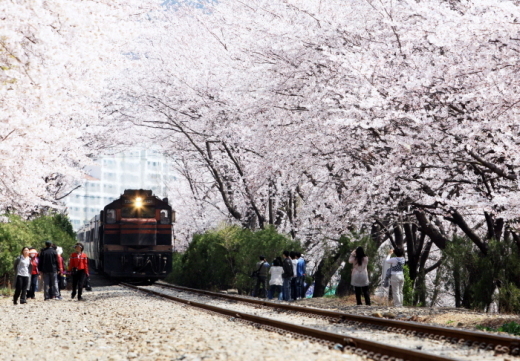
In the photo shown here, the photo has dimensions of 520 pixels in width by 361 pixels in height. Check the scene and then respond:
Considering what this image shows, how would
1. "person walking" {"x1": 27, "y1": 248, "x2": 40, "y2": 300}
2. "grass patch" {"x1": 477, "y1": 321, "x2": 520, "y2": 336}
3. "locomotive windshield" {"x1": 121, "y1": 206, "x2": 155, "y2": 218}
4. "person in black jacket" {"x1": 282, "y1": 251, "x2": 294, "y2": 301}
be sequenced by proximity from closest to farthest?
1. "grass patch" {"x1": 477, "y1": 321, "x2": 520, "y2": 336}
2. "person in black jacket" {"x1": 282, "y1": 251, "x2": 294, "y2": 301}
3. "person walking" {"x1": 27, "y1": 248, "x2": 40, "y2": 300}
4. "locomotive windshield" {"x1": 121, "y1": 206, "x2": 155, "y2": 218}

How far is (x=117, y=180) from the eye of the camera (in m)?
130

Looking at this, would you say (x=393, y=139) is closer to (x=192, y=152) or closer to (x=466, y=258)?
(x=466, y=258)

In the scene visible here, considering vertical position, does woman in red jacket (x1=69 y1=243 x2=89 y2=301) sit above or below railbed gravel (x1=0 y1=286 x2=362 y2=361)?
above

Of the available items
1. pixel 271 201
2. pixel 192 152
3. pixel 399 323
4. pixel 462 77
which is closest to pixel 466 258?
pixel 462 77

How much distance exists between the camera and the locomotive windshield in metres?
25.2

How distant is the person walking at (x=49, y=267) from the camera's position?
18609 mm

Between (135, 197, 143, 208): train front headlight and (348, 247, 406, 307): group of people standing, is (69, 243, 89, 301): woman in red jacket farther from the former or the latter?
(348, 247, 406, 307): group of people standing

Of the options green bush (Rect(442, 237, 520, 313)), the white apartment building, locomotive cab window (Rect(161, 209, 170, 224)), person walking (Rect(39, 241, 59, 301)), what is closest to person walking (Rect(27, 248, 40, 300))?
person walking (Rect(39, 241, 59, 301))

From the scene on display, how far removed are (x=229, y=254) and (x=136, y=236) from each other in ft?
11.0

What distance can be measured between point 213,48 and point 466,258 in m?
12.5

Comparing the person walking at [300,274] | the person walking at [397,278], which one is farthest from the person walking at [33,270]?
the person walking at [397,278]

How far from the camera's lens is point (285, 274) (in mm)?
18688

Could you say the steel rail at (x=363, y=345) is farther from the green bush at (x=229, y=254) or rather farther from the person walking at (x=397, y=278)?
the green bush at (x=229, y=254)

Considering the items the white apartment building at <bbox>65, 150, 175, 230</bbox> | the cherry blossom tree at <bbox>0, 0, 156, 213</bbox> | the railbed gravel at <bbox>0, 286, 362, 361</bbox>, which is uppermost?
the white apartment building at <bbox>65, 150, 175, 230</bbox>
